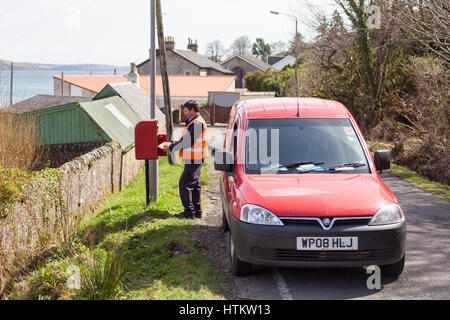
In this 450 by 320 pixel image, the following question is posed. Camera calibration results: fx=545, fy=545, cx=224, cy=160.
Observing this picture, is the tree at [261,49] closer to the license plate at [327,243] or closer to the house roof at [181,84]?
the house roof at [181,84]

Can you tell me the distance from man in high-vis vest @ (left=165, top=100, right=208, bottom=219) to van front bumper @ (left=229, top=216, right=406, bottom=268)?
3.41m

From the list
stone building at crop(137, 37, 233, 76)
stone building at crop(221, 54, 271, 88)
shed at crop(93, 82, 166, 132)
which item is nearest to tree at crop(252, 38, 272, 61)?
stone building at crop(221, 54, 271, 88)

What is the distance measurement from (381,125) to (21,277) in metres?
20.1

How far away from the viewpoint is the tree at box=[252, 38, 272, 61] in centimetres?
16031

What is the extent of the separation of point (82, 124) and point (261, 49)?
14818 centimetres

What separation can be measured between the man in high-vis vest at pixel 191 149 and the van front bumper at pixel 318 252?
3.41m

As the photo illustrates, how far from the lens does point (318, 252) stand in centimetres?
580

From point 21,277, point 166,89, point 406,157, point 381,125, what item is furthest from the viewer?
point 381,125

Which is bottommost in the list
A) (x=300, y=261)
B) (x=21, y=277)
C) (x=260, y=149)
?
(x=21, y=277)

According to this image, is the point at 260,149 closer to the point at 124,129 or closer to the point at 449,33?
the point at 449,33

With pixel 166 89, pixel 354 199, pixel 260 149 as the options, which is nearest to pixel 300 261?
pixel 354 199

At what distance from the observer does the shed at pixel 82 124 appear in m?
16.8

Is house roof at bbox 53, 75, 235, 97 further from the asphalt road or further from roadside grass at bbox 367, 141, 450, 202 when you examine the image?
the asphalt road

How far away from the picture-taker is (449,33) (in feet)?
45.1
